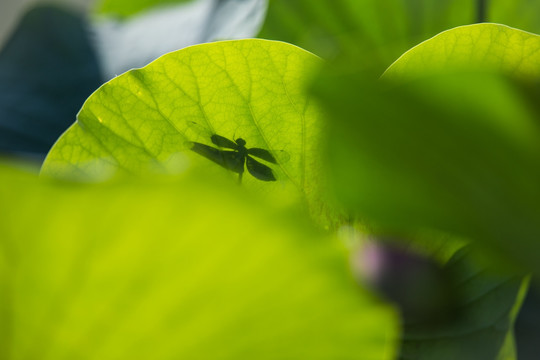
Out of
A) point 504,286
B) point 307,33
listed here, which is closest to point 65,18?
point 307,33

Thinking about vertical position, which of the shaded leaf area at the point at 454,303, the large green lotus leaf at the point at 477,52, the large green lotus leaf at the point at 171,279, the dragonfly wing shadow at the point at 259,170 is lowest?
the shaded leaf area at the point at 454,303

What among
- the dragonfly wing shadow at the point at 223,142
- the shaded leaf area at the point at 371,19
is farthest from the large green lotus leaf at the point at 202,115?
the shaded leaf area at the point at 371,19

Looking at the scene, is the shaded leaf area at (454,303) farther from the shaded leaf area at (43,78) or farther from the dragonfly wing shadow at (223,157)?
the shaded leaf area at (43,78)

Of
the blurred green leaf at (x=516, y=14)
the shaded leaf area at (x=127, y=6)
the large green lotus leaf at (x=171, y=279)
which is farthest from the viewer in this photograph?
the shaded leaf area at (x=127, y=6)

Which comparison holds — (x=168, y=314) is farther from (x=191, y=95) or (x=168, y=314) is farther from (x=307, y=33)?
(x=307, y=33)

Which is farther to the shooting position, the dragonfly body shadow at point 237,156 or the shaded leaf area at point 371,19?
the shaded leaf area at point 371,19

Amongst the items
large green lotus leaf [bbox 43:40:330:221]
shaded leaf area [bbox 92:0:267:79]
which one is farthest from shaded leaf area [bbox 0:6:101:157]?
large green lotus leaf [bbox 43:40:330:221]

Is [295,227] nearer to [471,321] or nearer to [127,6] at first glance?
[471,321]

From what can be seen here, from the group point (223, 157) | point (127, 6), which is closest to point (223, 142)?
point (223, 157)
